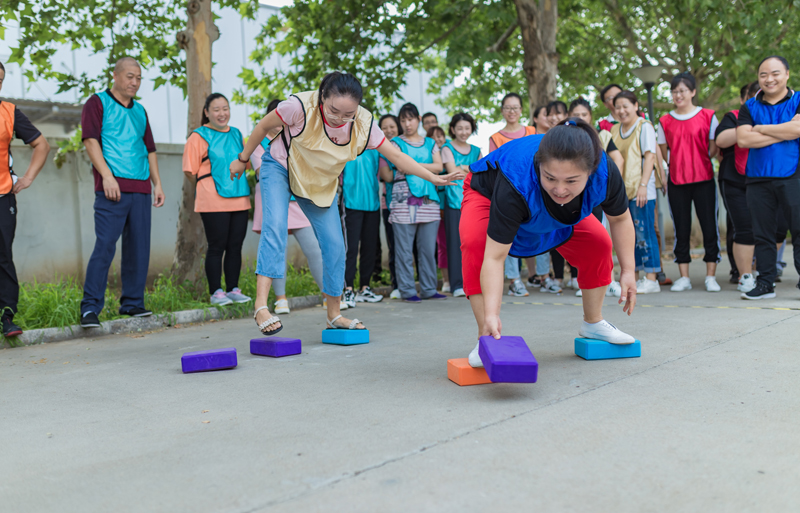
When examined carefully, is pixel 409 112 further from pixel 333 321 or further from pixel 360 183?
pixel 333 321

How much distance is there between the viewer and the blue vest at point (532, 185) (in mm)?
3016

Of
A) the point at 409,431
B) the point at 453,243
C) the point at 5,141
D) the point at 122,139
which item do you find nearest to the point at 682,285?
the point at 453,243

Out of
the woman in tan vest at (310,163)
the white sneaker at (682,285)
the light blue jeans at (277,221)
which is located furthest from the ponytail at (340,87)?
the white sneaker at (682,285)

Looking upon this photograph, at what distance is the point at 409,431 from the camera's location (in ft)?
8.13

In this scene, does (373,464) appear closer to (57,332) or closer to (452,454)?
(452,454)

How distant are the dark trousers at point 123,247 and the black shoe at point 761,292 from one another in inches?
210

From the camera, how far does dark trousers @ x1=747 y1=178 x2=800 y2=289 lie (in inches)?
229

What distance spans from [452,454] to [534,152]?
1517 mm

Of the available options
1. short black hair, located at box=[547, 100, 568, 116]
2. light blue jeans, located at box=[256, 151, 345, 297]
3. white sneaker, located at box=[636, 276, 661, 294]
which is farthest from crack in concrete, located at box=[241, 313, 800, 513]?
short black hair, located at box=[547, 100, 568, 116]

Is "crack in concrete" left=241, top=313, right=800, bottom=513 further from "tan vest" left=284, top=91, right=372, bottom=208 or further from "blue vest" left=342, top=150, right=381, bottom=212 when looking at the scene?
"blue vest" left=342, top=150, right=381, bottom=212

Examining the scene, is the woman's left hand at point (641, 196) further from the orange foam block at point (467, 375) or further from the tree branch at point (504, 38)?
the tree branch at point (504, 38)

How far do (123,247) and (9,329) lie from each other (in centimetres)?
110

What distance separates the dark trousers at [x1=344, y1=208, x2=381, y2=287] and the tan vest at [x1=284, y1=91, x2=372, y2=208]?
239 centimetres

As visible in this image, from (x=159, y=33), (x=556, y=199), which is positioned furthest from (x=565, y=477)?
(x=159, y=33)
